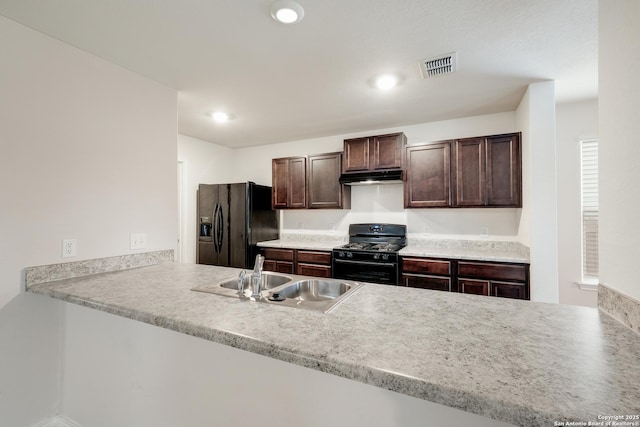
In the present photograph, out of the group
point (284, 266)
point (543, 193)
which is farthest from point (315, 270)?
point (543, 193)

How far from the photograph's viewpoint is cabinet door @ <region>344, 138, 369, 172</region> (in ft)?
11.7

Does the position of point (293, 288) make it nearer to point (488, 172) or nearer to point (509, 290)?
point (509, 290)

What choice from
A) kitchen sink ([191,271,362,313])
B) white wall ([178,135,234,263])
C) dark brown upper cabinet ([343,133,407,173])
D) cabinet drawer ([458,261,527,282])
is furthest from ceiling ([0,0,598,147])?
cabinet drawer ([458,261,527,282])

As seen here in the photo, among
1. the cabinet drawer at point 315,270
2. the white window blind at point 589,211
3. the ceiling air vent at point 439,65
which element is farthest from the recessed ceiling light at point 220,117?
the white window blind at point 589,211

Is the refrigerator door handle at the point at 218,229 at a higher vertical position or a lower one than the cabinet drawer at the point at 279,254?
higher

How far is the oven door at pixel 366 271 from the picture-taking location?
311cm

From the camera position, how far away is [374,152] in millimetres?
3535

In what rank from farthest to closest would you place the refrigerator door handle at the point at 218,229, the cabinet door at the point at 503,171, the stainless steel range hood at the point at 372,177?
the refrigerator door handle at the point at 218,229 → the stainless steel range hood at the point at 372,177 → the cabinet door at the point at 503,171

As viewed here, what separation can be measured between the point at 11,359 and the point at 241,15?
2.45 meters

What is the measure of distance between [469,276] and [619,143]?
6.57 feet

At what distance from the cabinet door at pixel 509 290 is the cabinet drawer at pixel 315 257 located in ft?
5.92

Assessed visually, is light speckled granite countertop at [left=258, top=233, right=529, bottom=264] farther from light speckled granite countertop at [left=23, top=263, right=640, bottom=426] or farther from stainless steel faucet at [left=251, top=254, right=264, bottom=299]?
stainless steel faucet at [left=251, top=254, right=264, bottom=299]

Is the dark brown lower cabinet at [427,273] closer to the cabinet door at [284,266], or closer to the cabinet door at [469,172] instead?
the cabinet door at [469,172]

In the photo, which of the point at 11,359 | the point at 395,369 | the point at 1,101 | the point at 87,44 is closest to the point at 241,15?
the point at 87,44
